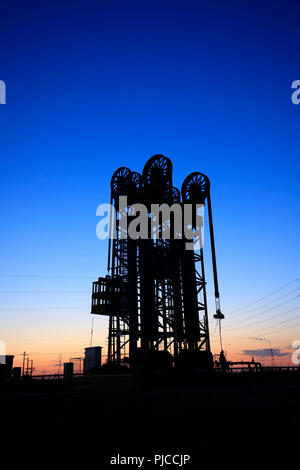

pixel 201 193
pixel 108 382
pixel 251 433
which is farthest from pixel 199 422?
pixel 201 193

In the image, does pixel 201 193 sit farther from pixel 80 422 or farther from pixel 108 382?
pixel 80 422

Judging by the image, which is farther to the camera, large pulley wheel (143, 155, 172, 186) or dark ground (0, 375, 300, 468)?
large pulley wheel (143, 155, 172, 186)

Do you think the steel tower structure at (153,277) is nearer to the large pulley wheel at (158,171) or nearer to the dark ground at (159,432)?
the large pulley wheel at (158,171)

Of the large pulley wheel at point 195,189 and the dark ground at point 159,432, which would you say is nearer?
the dark ground at point 159,432

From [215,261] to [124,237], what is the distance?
1080 cm

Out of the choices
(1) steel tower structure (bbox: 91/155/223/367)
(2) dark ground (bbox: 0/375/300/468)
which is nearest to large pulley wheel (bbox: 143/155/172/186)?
(1) steel tower structure (bbox: 91/155/223/367)

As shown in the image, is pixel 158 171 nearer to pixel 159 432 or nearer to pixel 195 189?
pixel 195 189

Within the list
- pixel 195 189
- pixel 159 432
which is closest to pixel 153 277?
pixel 195 189

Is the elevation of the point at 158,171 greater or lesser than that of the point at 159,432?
greater

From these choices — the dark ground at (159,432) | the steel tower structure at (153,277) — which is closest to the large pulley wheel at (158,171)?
the steel tower structure at (153,277)

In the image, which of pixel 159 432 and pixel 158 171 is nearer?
pixel 159 432

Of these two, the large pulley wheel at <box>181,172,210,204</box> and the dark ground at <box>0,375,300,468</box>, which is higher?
the large pulley wheel at <box>181,172,210,204</box>

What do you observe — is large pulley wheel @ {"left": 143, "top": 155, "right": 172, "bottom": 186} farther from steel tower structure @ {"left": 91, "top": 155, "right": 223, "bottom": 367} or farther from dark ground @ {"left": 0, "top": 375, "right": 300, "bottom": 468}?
dark ground @ {"left": 0, "top": 375, "right": 300, "bottom": 468}

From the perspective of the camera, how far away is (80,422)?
9273mm
